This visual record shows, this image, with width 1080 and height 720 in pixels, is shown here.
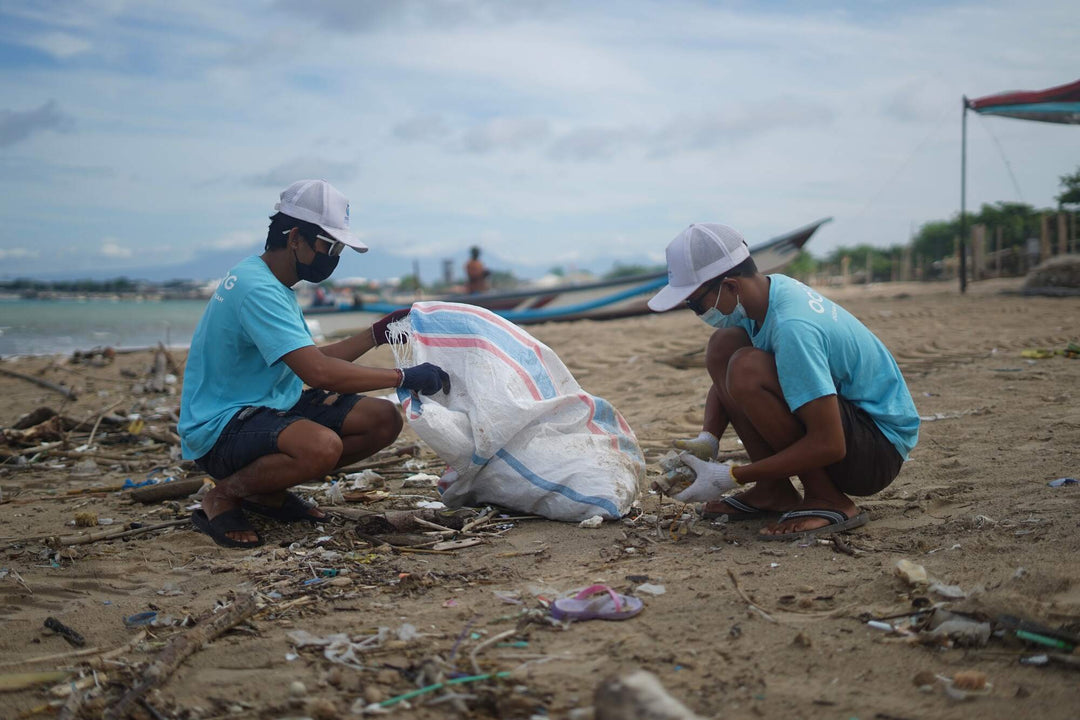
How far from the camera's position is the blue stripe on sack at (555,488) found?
3018 millimetres

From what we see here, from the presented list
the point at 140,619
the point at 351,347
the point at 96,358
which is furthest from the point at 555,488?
the point at 96,358

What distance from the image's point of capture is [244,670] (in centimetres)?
192

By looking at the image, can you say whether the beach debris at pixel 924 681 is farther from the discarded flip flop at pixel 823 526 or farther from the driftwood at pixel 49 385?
the driftwood at pixel 49 385

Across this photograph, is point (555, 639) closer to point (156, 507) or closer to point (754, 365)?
point (754, 365)

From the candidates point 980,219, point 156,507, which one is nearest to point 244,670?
point 156,507

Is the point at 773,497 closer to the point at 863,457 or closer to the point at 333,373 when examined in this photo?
the point at 863,457

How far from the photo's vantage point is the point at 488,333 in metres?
3.26

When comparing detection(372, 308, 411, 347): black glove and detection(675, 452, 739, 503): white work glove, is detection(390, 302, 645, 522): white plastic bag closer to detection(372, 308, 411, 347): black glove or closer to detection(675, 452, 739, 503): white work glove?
detection(372, 308, 411, 347): black glove

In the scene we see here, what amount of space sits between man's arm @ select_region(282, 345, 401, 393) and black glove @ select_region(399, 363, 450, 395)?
38 millimetres

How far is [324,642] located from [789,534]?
1591 mm

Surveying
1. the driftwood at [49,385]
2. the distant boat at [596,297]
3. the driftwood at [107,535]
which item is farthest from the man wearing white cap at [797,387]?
the distant boat at [596,297]

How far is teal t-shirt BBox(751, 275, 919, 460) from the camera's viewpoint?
255 centimetres

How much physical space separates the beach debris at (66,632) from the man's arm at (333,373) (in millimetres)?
1099

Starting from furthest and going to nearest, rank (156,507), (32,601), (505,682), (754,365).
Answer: (156,507), (754,365), (32,601), (505,682)
